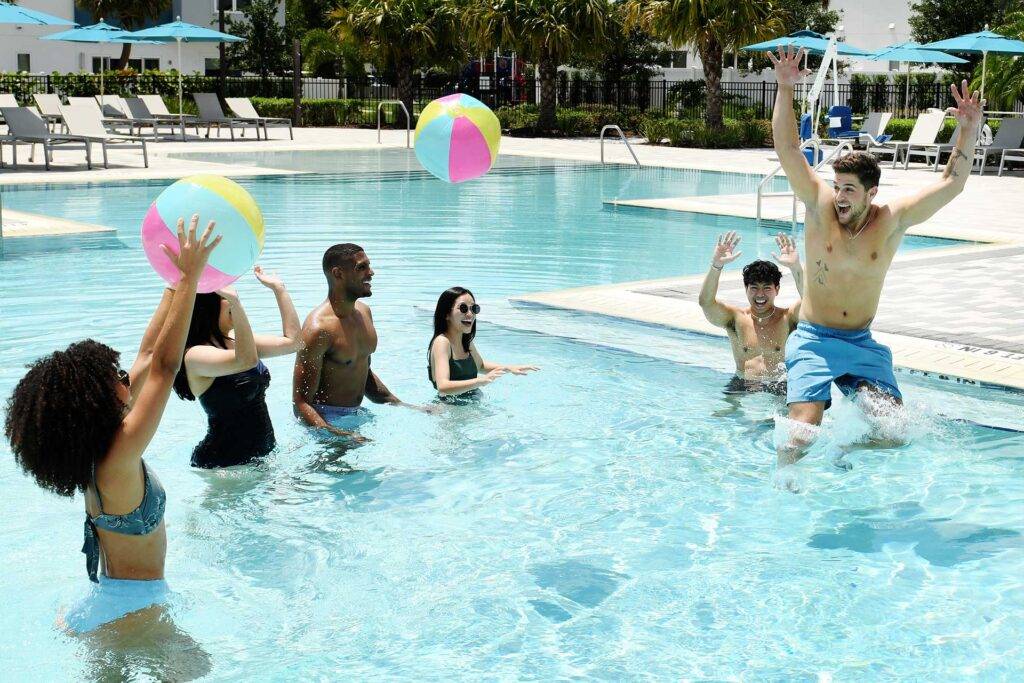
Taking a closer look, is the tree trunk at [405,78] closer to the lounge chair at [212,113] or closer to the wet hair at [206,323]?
the lounge chair at [212,113]

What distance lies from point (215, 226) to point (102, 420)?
4.65ft

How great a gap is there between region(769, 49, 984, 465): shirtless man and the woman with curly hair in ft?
10.1

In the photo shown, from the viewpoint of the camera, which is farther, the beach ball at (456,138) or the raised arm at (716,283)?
the beach ball at (456,138)

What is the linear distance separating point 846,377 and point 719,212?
11683 millimetres

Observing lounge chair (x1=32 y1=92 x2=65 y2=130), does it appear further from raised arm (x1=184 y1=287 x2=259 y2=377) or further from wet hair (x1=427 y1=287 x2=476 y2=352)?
raised arm (x1=184 y1=287 x2=259 y2=377)

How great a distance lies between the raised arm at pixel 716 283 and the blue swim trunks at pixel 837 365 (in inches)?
29.1

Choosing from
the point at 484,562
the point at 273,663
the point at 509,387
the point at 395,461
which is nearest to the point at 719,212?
the point at 509,387

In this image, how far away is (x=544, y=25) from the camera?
1312 inches

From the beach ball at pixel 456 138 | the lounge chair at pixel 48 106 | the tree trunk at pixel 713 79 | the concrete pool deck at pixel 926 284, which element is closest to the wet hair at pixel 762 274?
the concrete pool deck at pixel 926 284

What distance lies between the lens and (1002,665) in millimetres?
4477

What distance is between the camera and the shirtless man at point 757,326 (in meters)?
7.04

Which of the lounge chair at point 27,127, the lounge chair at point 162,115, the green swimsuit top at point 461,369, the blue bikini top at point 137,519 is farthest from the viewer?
the lounge chair at point 162,115

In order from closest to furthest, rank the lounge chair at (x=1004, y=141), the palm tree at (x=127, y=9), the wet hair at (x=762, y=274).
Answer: the wet hair at (x=762, y=274), the lounge chair at (x=1004, y=141), the palm tree at (x=127, y=9)

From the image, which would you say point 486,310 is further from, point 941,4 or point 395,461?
point 941,4
